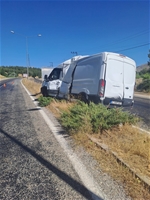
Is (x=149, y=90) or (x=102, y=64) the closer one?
(x=102, y=64)

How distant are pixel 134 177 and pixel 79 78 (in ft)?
19.6

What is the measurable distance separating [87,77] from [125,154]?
15.0 feet

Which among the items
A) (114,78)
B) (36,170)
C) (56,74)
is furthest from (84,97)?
(36,170)

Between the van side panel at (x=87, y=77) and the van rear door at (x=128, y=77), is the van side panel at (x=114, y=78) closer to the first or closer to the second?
the van rear door at (x=128, y=77)

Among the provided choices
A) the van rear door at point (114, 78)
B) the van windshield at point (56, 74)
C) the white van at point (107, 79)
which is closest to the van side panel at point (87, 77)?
the white van at point (107, 79)

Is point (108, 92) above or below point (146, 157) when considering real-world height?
above

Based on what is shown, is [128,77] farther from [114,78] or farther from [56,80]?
[56,80]

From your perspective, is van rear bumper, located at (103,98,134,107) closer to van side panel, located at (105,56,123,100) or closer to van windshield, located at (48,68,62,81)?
van side panel, located at (105,56,123,100)

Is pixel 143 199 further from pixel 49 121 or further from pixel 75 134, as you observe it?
pixel 49 121

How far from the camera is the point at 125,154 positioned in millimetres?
3252

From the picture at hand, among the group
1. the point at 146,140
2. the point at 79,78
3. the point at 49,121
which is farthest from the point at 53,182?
the point at 79,78

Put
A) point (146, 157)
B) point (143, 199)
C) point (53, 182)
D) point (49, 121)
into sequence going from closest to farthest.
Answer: point (143, 199) → point (53, 182) → point (146, 157) → point (49, 121)

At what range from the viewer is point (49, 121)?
622cm

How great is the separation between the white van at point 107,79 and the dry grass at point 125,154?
2.10 meters
